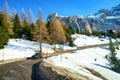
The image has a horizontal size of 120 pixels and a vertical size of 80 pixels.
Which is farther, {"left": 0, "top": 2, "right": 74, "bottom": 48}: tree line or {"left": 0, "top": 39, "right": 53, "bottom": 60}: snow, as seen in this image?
{"left": 0, "top": 2, "right": 74, "bottom": 48}: tree line

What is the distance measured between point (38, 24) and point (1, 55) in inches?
994

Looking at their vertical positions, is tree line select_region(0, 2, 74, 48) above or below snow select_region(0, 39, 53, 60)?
above

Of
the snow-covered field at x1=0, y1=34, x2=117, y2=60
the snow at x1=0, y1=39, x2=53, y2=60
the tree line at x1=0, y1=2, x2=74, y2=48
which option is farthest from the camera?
the tree line at x1=0, y1=2, x2=74, y2=48

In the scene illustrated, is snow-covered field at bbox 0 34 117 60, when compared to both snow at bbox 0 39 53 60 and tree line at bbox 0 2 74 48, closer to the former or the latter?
snow at bbox 0 39 53 60

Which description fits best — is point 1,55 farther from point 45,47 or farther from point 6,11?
point 6,11

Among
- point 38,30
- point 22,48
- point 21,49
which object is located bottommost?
point 21,49

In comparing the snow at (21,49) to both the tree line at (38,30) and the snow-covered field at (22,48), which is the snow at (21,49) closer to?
the snow-covered field at (22,48)

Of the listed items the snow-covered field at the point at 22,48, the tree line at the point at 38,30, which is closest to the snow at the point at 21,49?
the snow-covered field at the point at 22,48

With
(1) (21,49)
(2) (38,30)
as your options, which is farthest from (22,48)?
(2) (38,30)

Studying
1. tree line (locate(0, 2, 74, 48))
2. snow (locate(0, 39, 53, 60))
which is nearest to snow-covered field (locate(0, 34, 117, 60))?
snow (locate(0, 39, 53, 60))

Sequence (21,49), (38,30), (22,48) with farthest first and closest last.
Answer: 1. (38,30)
2. (22,48)
3. (21,49)

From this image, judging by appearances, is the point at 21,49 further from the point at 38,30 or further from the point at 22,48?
the point at 38,30

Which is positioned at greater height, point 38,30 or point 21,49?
point 38,30

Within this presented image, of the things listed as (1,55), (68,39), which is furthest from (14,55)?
(68,39)
